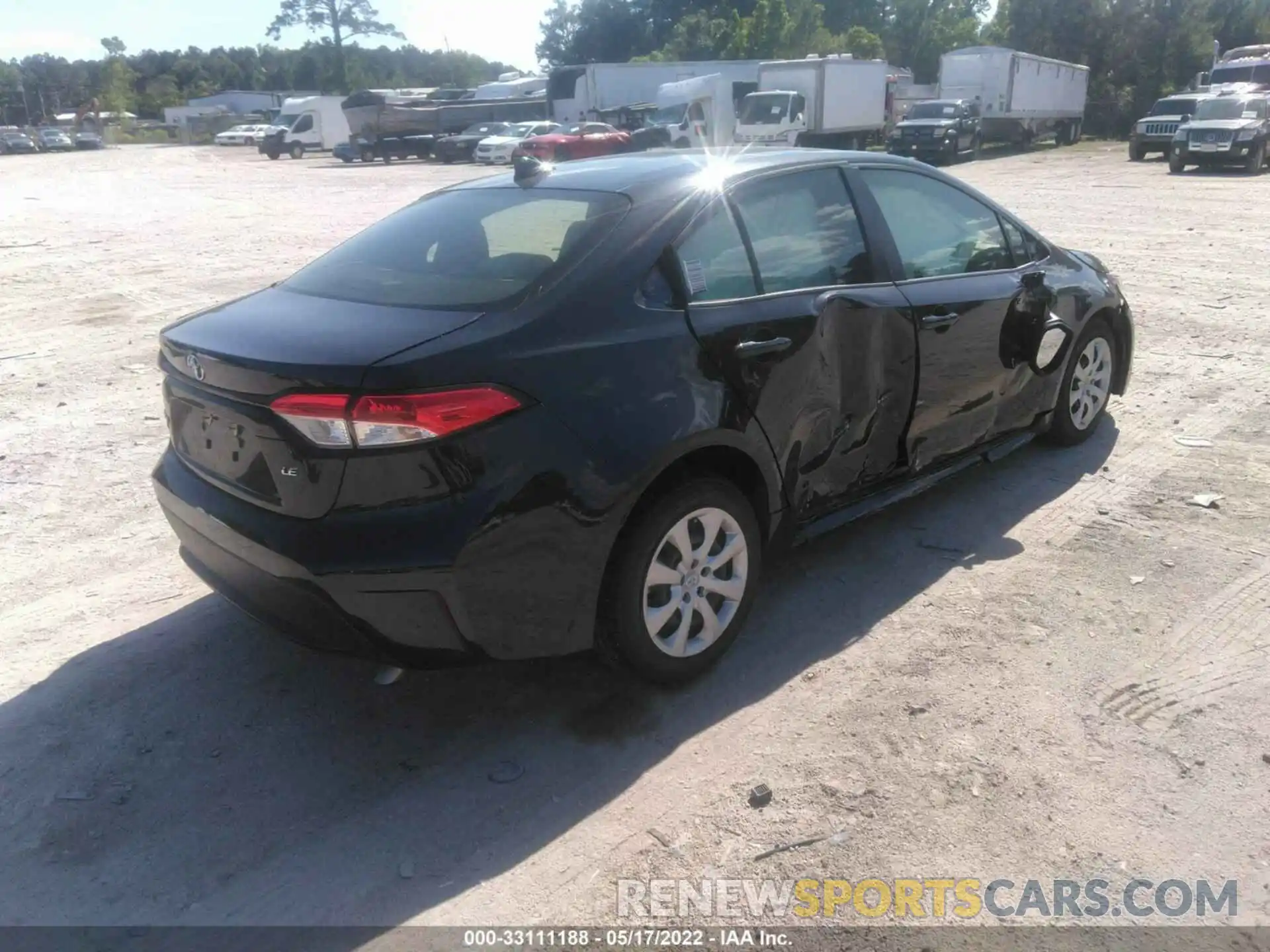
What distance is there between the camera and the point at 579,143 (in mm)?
32719

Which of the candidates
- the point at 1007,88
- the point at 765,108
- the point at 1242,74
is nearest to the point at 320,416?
the point at 765,108

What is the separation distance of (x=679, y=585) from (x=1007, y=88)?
36.3 m

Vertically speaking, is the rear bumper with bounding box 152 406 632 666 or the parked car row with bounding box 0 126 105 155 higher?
the parked car row with bounding box 0 126 105 155

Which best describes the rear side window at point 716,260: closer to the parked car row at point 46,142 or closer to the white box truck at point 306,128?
the white box truck at point 306,128

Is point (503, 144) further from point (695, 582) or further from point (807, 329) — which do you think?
point (695, 582)

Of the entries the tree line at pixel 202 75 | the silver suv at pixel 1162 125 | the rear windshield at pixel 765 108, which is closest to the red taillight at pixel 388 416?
the rear windshield at pixel 765 108

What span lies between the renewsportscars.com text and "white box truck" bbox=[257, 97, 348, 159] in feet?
168

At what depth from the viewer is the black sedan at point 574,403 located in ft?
9.25

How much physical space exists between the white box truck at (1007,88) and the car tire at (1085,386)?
31845mm

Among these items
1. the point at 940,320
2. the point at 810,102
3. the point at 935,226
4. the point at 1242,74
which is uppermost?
the point at 1242,74

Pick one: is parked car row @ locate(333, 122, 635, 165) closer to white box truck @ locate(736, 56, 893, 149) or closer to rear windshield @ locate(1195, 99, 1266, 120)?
white box truck @ locate(736, 56, 893, 149)

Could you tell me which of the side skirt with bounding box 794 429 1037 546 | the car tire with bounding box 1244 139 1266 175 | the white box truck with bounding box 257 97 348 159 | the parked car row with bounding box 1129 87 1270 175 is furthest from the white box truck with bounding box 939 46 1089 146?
the side skirt with bounding box 794 429 1037 546

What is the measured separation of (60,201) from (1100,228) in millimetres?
21620

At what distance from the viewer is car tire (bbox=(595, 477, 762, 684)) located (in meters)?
3.23
